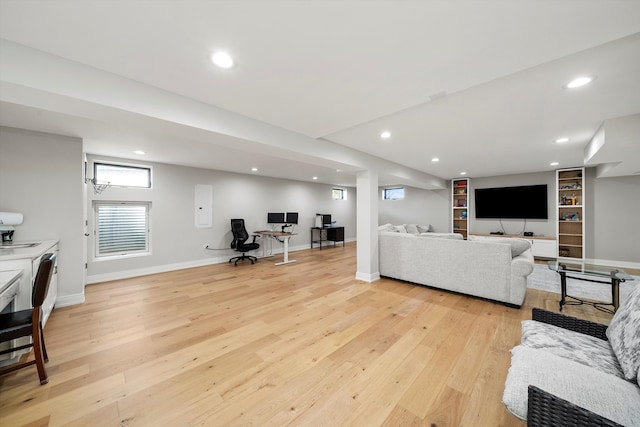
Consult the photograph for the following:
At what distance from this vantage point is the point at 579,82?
1.87m

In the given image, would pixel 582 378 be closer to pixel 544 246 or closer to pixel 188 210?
pixel 188 210

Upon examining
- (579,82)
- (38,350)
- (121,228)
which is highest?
(579,82)

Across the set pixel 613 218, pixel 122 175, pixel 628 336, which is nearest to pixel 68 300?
pixel 122 175

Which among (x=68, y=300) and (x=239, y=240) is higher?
(x=239, y=240)

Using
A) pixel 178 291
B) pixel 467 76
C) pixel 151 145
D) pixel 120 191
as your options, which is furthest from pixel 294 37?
pixel 120 191

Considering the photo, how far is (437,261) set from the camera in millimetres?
3748

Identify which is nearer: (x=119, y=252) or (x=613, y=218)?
(x=119, y=252)

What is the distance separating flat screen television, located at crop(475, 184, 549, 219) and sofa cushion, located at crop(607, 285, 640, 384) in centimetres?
618

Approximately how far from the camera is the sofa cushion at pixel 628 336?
1044 millimetres

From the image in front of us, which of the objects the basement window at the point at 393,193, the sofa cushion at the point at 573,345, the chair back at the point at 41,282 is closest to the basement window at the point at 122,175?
the chair back at the point at 41,282

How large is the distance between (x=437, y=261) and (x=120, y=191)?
5.89 m

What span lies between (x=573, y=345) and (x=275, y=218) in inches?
241

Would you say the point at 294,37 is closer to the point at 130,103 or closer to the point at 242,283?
the point at 130,103

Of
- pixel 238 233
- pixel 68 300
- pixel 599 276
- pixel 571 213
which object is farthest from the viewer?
pixel 571 213
